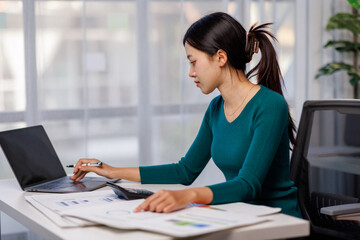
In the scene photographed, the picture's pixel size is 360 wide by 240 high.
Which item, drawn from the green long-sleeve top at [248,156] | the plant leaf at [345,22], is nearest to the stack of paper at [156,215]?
the green long-sleeve top at [248,156]

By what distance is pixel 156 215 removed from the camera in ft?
3.74

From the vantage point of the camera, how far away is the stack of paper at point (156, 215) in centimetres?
104

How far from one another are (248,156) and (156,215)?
0.40 m

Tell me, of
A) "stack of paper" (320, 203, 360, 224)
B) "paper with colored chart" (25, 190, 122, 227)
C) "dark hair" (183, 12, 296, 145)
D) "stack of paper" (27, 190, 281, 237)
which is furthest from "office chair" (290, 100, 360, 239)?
"paper with colored chart" (25, 190, 122, 227)

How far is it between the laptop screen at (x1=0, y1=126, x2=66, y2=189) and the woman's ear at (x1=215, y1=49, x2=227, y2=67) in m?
0.62

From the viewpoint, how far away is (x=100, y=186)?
1.60m

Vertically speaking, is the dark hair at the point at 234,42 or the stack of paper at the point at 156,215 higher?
the dark hair at the point at 234,42

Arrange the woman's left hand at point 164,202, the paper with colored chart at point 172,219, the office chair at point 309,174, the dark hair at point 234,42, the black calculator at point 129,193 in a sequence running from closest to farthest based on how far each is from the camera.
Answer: the paper with colored chart at point 172,219 < the woman's left hand at point 164,202 < the black calculator at point 129,193 < the dark hair at point 234,42 < the office chair at point 309,174

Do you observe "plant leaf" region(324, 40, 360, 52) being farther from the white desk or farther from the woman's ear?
the white desk

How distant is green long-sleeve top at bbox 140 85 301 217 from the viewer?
1.40 metres

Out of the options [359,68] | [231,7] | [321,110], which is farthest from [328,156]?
[321,110]

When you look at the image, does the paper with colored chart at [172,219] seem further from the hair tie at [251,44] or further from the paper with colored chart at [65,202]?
the hair tie at [251,44]

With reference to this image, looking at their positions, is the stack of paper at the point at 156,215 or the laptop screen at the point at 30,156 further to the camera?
the laptop screen at the point at 30,156

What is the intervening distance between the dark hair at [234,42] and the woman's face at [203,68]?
0.02m
